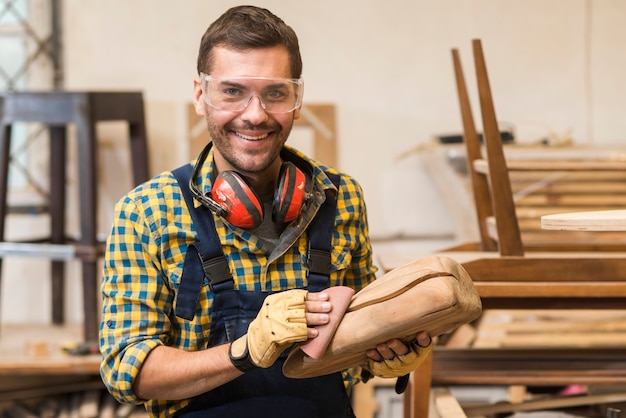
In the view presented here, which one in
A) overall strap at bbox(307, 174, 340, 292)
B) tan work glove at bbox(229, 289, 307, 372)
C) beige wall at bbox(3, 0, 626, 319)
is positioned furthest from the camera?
beige wall at bbox(3, 0, 626, 319)

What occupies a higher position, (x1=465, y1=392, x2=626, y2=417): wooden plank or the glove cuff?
the glove cuff

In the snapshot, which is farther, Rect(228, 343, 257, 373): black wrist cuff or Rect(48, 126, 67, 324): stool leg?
Rect(48, 126, 67, 324): stool leg

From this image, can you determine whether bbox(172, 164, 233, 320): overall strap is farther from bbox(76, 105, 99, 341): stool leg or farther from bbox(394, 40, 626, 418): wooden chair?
bbox(76, 105, 99, 341): stool leg

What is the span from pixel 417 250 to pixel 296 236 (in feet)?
8.06

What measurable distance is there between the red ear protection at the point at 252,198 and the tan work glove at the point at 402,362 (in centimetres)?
42

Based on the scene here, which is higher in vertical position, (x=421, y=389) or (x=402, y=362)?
(x=402, y=362)

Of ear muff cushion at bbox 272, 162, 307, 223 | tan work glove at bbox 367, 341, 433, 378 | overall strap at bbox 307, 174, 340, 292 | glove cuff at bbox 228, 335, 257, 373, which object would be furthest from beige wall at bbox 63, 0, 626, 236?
glove cuff at bbox 228, 335, 257, 373

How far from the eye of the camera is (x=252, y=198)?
6.68 feet

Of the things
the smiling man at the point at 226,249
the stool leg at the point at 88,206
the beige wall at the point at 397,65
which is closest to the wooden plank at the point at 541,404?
the smiling man at the point at 226,249

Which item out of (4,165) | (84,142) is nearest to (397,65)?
(84,142)

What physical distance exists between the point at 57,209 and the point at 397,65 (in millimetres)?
1920

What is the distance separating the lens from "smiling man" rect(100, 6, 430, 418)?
6.63ft

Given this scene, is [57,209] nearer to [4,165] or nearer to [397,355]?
[4,165]

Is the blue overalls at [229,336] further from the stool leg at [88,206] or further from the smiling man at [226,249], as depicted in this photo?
the stool leg at [88,206]
